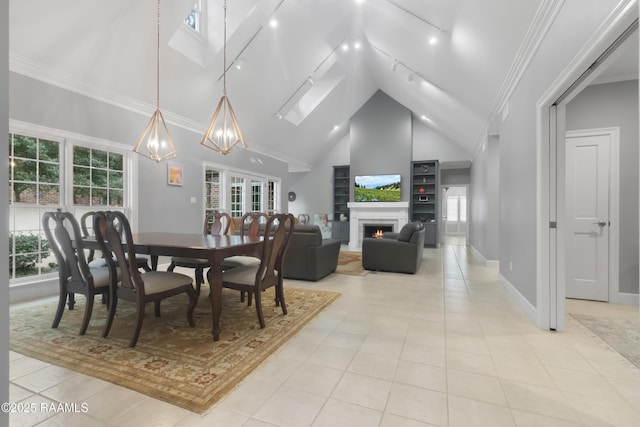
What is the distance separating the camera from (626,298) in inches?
124

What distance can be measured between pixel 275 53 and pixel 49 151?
12.5 feet

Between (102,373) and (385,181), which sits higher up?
(385,181)

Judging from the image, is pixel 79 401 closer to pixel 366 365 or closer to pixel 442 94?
pixel 366 365

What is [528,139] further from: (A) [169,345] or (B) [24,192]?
(B) [24,192]

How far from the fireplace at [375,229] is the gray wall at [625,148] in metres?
5.45

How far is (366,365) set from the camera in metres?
1.88

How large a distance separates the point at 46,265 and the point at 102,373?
2715mm

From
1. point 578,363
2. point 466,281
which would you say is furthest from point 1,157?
point 466,281

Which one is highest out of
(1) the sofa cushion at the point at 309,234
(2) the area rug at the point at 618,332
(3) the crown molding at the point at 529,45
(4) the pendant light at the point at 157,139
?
(3) the crown molding at the point at 529,45

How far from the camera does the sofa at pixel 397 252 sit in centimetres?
460

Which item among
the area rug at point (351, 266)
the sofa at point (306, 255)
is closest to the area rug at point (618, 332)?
the area rug at point (351, 266)

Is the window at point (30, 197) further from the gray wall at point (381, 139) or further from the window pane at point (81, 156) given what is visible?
the gray wall at point (381, 139)

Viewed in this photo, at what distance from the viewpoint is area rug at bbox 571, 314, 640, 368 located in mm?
2067

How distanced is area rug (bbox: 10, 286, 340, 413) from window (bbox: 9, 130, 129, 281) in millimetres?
783
